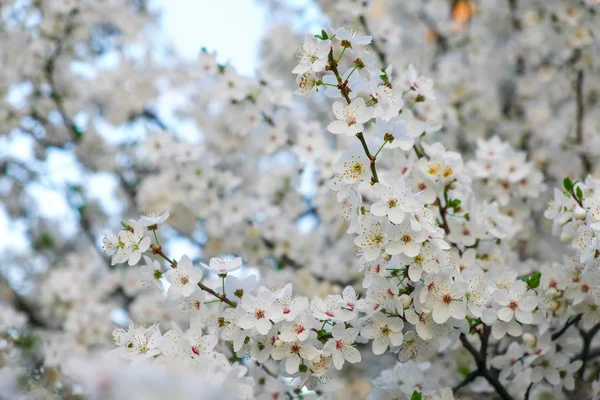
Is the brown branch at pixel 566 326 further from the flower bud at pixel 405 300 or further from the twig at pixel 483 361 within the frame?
the flower bud at pixel 405 300

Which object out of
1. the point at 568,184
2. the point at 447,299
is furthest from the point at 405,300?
the point at 568,184

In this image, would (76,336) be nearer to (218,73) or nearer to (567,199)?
(218,73)

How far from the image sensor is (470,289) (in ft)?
6.01

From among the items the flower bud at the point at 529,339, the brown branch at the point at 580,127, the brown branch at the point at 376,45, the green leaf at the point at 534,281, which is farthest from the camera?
the brown branch at the point at 580,127

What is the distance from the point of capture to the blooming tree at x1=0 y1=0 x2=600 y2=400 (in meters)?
1.79

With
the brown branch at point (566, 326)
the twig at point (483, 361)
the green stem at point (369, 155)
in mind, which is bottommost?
the twig at point (483, 361)

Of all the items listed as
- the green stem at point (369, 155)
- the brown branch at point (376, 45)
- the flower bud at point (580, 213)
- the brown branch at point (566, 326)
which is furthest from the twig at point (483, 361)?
the brown branch at point (376, 45)

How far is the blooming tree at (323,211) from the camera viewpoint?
179 centimetres

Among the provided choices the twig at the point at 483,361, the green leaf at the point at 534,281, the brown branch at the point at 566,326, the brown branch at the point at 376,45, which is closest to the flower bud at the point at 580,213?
the green leaf at the point at 534,281

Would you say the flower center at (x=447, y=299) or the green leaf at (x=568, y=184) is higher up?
the green leaf at (x=568, y=184)

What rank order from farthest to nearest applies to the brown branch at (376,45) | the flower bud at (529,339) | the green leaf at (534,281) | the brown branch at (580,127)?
the brown branch at (580,127)
the brown branch at (376,45)
the flower bud at (529,339)
the green leaf at (534,281)

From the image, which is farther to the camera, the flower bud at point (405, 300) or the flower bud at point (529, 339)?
the flower bud at point (529, 339)

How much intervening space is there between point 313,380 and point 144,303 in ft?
6.57

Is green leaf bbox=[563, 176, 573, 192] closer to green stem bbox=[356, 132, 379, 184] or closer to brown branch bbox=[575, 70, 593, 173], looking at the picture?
green stem bbox=[356, 132, 379, 184]
